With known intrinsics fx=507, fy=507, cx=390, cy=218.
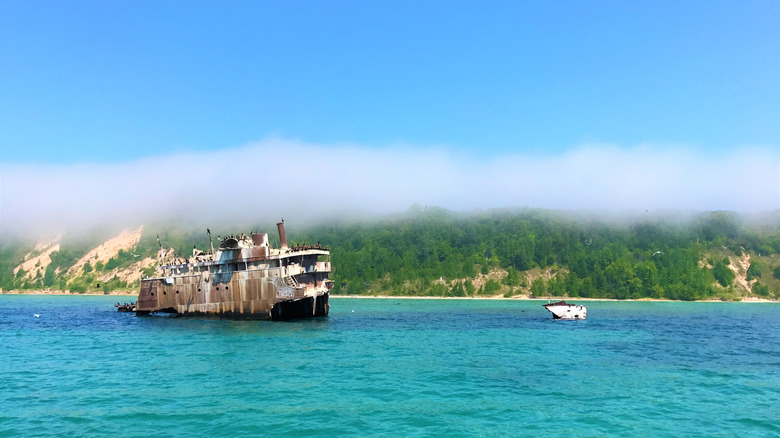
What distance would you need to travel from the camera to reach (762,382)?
35625mm

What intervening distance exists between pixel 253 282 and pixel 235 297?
165 inches

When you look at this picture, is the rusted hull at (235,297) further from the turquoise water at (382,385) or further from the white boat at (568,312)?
the white boat at (568,312)

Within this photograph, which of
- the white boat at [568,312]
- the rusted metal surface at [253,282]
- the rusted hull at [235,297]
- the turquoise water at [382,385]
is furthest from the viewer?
the white boat at [568,312]

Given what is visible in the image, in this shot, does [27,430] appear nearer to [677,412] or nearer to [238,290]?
[677,412]

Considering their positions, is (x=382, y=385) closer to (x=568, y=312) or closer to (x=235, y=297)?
(x=235, y=297)

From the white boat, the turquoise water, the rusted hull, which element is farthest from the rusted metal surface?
the white boat

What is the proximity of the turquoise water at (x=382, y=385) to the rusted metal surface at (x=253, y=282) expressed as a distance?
1419 centimetres

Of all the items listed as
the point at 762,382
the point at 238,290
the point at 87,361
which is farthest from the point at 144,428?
the point at 238,290

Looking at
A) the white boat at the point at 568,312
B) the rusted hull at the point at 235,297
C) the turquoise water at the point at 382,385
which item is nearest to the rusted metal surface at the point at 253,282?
the rusted hull at the point at 235,297

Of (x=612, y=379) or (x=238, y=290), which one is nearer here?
(x=612, y=379)

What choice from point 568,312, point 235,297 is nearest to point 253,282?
point 235,297

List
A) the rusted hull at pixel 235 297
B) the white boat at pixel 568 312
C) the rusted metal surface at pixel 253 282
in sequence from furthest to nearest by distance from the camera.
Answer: the white boat at pixel 568 312, the rusted hull at pixel 235 297, the rusted metal surface at pixel 253 282

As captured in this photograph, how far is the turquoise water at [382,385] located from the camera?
960 inches

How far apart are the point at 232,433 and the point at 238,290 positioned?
55.8 metres
